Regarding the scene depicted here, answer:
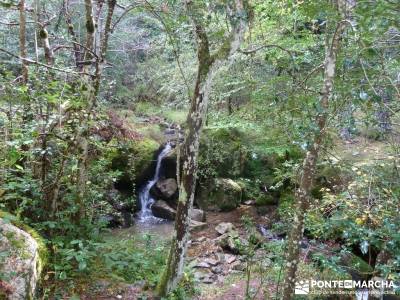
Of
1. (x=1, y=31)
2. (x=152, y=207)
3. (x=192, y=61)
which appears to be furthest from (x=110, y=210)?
(x=1, y=31)

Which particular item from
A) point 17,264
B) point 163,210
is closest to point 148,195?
point 163,210

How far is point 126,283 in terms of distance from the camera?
17.0ft

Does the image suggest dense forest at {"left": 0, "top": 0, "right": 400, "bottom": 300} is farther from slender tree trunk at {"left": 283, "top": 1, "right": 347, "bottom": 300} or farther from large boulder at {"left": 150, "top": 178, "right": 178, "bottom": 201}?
large boulder at {"left": 150, "top": 178, "right": 178, "bottom": 201}

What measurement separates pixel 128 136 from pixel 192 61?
3.44 m

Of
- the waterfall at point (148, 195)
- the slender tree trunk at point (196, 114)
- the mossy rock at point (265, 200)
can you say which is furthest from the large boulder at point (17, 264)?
the mossy rock at point (265, 200)

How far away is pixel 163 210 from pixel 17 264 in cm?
804

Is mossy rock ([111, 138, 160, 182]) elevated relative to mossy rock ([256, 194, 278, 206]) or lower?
elevated

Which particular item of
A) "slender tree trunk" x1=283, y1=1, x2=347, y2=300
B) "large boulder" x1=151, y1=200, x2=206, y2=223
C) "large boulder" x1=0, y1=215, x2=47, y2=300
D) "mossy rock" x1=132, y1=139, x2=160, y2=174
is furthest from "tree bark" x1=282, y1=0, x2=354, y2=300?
"mossy rock" x1=132, y1=139, x2=160, y2=174

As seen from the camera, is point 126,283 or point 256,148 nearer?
point 126,283

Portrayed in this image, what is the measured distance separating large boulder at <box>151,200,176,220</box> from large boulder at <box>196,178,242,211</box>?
1.12 meters

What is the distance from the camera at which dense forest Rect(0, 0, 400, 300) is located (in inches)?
130

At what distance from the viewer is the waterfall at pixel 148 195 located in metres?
11.4

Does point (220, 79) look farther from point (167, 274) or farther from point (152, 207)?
point (167, 274)

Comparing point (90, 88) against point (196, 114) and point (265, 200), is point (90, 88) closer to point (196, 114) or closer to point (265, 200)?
point (196, 114)
